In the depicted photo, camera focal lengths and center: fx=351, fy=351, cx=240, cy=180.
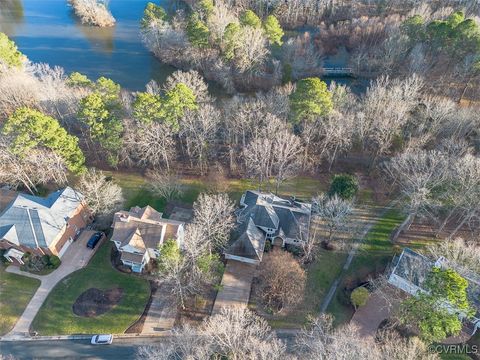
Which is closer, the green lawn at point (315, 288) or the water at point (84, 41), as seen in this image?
the green lawn at point (315, 288)

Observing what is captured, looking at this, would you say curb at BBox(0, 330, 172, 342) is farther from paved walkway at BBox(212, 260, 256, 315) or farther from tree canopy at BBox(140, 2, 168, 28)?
tree canopy at BBox(140, 2, 168, 28)

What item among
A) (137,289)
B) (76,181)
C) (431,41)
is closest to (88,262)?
(137,289)

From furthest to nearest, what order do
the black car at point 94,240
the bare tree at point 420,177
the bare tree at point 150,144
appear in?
the bare tree at point 150,144
the black car at point 94,240
the bare tree at point 420,177

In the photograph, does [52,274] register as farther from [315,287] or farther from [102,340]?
[315,287]

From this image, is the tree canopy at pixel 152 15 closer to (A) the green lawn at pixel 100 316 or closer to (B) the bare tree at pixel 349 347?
(A) the green lawn at pixel 100 316

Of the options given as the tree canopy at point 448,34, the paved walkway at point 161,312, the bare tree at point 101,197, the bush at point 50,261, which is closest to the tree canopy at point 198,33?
the bare tree at point 101,197

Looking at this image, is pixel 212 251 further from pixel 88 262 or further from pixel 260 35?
pixel 260 35

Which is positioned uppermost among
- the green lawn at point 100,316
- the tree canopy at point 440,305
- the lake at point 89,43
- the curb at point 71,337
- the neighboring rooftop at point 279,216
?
the lake at point 89,43
